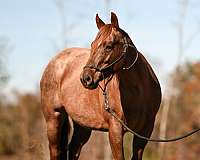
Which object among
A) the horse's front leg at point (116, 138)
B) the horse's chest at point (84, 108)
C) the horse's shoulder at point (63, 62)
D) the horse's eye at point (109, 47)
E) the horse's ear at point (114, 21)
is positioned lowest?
the horse's front leg at point (116, 138)

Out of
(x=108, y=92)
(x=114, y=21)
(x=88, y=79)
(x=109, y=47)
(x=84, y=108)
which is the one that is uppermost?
(x=114, y=21)

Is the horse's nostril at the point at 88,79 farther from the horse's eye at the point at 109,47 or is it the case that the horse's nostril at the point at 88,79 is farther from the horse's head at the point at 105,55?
the horse's eye at the point at 109,47

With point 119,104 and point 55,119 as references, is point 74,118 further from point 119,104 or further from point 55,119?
point 119,104

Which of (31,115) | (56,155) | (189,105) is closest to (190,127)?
(189,105)

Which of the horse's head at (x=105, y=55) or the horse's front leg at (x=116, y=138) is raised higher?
the horse's head at (x=105, y=55)

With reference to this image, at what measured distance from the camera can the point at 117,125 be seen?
4461 millimetres

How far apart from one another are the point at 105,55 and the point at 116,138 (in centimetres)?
80

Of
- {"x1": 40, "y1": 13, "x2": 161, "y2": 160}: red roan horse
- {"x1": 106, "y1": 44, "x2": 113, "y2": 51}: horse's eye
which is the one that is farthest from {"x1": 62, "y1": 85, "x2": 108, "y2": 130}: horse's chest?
{"x1": 106, "y1": 44, "x2": 113, "y2": 51}: horse's eye

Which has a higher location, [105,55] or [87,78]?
[105,55]

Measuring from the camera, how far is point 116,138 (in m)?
4.46

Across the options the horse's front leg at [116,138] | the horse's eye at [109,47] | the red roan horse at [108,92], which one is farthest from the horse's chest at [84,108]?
the horse's eye at [109,47]

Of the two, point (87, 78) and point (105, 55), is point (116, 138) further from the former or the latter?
point (105, 55)

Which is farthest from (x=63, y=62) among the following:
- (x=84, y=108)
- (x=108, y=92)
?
(x=108, y=92)

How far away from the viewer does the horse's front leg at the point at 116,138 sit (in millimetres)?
4457
